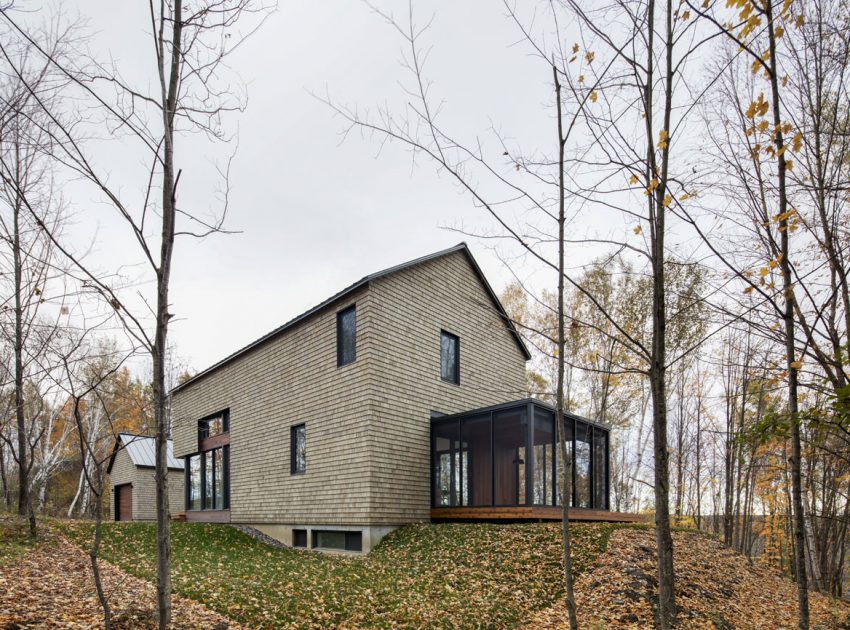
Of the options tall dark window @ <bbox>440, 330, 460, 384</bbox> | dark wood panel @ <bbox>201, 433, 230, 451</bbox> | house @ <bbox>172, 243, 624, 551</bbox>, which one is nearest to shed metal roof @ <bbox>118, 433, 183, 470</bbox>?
dark wood panel @ <bbox>201, 433, 230, 451</bbox>

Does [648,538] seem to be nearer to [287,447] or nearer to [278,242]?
[287,447]

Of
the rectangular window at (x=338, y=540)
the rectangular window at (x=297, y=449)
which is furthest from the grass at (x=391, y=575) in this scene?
the rectangular window at (x=297, y=449)

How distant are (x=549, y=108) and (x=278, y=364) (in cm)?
1192

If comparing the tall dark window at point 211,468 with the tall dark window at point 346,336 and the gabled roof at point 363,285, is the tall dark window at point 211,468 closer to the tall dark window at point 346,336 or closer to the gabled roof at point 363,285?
the gabled roof at point 363,285

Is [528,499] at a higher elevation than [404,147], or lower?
lower

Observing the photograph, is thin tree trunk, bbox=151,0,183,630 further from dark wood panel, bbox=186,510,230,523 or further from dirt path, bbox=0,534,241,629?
dark wood panel, bbox=186,510,230,523

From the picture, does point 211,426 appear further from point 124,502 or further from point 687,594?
point 687,594

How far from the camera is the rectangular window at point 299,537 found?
14.0m

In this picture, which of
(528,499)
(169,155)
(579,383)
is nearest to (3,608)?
(169,155)

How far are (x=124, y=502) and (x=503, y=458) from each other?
68.8 feet

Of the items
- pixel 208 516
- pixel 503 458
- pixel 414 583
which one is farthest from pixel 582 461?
pixel 208 516

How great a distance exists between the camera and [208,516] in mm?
18234

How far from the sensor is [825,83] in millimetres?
6027

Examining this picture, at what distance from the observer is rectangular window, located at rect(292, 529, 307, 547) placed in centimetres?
1395
